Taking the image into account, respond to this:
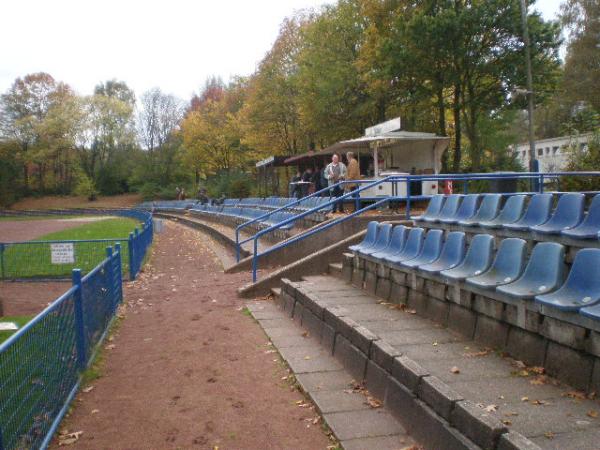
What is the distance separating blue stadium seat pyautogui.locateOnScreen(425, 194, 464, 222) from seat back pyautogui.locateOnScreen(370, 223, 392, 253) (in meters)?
0.62

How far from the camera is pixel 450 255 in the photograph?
6746mm

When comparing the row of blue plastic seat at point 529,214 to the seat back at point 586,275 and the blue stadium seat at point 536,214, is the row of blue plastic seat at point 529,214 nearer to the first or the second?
the blue stadium seat at point 536,214

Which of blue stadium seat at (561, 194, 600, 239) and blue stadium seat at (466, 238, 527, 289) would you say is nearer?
blue stadium seat at (466, 238, 527, 289)

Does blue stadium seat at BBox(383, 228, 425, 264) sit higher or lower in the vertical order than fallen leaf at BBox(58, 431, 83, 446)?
higher

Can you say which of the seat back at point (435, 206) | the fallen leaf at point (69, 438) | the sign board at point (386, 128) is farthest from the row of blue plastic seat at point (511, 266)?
the sign board at point (386, 128)

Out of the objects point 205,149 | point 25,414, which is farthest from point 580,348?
point 205,149

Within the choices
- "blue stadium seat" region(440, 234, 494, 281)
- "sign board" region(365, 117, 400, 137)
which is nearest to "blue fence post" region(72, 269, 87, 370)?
"blue stadium seat" region(440, 234, 494, 281)

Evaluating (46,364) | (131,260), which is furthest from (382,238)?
(131,260)

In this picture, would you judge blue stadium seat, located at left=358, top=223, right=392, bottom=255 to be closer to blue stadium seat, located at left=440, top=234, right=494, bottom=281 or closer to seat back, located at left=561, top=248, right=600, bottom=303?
blue stadium seat, located at left=440, top=234, right=494, bottom=281

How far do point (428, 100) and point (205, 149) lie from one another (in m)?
34.4

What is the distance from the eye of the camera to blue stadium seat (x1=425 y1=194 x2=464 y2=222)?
8867 mm

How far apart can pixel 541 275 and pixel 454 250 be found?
1716 mm

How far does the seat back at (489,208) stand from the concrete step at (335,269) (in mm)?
2975

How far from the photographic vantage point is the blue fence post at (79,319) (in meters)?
6.37
